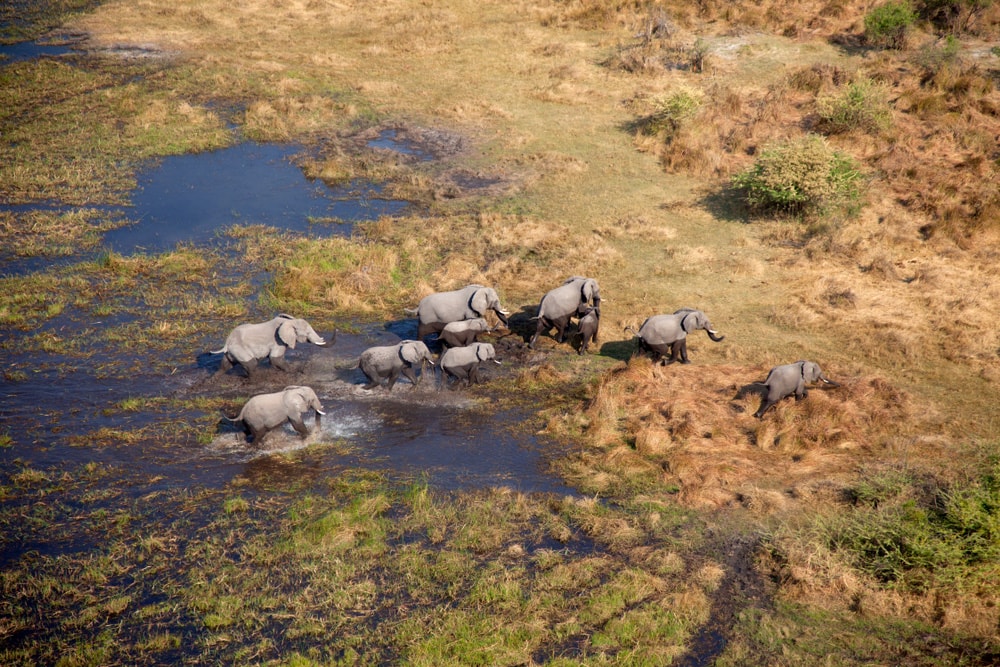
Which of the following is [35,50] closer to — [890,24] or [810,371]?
[890,24]

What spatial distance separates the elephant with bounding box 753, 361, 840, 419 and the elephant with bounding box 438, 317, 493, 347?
18.0 ft

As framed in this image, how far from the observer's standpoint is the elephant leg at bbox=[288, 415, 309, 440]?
12742 mm

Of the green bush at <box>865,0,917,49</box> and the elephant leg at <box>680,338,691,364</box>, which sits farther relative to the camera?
the green bush at <box>865,0,917,49</box>

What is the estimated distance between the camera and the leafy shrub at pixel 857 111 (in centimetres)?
2512

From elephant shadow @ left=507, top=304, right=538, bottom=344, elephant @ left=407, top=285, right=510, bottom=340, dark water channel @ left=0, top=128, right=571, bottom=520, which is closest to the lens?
dark water channel @ left=0, top=128, right=571, bottom=520

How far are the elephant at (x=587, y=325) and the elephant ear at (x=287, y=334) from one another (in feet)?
18.4

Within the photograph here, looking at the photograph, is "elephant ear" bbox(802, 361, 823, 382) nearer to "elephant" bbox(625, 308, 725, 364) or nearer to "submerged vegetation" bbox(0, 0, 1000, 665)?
"submerged vegetation" bbox(0, 0, 1000, 665)

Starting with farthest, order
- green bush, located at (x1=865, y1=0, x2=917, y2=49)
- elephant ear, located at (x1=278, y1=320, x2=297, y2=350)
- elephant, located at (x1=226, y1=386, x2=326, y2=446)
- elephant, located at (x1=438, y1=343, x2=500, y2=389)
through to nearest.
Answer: green bush, located at (x1=865, y1=0, x2=917, y2=49), elephant, located at (x1=438, y1=343, x2=500, y2=389), elephant ear, located at (x1=278, y1=320, x2=297, y2=350), elephant, located at (x1=226, y1=386, x2=326, y2=446)

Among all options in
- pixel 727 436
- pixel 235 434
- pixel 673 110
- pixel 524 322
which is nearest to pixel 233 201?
pixel 524 322

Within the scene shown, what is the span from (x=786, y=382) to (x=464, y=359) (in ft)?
18.8

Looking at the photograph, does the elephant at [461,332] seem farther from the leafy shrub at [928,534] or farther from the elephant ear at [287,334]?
the leafy shrub at [928,534]

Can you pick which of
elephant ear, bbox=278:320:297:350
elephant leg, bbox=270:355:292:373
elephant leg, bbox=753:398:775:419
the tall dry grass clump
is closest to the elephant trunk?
elephant ear, bbox=278:320:297:350

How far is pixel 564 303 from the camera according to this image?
16.2 m

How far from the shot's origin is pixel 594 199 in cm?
2320
